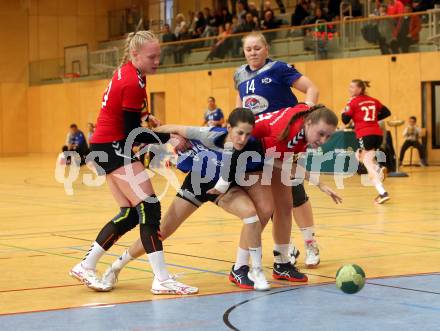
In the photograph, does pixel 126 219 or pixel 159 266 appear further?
pixel 126 219

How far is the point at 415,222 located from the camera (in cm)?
1145

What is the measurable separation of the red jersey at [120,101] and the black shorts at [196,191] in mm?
703

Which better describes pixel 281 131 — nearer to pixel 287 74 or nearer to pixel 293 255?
pixel 287 74

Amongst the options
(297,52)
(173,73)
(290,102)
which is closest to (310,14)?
(297,52)

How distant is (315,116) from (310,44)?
20962mm

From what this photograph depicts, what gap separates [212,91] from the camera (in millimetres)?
31688

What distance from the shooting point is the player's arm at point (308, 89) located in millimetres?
7707

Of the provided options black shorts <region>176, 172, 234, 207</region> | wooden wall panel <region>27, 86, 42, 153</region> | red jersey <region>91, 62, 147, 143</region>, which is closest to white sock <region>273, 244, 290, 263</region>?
black shorts <region>176, 172, 234, 207</region>

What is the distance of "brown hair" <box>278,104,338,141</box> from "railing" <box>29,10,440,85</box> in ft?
58.3

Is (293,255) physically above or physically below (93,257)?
below

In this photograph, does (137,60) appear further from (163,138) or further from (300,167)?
(300,167)

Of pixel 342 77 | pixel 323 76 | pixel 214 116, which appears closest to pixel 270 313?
pixel 214 116

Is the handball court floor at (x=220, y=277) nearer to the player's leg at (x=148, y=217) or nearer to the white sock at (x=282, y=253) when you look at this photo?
the player's leg at (x=148, y=217)

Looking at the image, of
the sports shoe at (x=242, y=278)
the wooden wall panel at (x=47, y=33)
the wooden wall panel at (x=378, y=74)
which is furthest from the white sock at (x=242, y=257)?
the wooden wall panel at (x=47, y=33)
